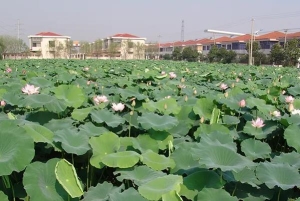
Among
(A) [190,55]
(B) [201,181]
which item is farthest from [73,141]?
(A) [190,55]

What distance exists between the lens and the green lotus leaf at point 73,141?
1.17 m

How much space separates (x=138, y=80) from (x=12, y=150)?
8.66 ft

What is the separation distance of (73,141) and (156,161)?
312 millimetres

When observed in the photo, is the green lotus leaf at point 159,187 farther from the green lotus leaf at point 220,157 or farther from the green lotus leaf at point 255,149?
the green lotus leaf at point 255,149

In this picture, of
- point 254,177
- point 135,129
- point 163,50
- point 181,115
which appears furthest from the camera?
point 163,50

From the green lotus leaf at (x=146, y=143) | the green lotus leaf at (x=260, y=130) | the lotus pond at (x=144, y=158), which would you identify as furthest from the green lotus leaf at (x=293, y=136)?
the green lotus leaf at (x=146, y=143)

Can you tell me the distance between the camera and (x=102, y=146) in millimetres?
1275

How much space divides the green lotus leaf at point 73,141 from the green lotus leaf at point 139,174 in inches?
6.3

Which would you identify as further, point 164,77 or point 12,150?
point 164,77

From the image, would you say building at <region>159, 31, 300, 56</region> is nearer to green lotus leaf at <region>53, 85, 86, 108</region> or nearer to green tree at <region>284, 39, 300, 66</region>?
green tree at <region>284, 39, 300, 66</region>

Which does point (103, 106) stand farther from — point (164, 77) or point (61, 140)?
point (164, 77)

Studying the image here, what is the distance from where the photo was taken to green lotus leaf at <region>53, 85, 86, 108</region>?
6.51 ft

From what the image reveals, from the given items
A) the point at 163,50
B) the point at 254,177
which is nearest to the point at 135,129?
the point at 254,177

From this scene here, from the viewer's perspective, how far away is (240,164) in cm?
109
